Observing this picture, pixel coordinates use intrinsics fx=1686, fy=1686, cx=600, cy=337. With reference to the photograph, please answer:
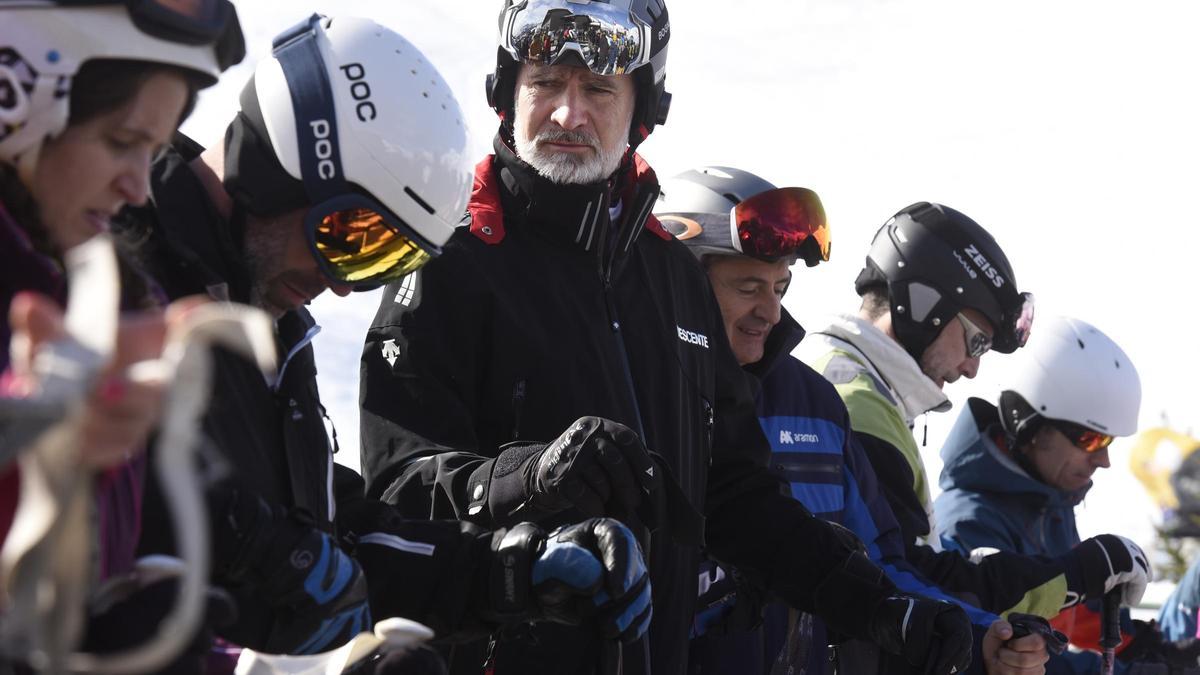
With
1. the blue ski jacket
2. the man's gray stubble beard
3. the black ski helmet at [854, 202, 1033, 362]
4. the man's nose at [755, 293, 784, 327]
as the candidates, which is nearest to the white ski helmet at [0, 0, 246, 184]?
the man's gray stubble beard

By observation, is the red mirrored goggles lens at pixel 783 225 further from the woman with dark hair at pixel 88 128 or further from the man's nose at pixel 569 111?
the woman with dark hair at pixel 88 128

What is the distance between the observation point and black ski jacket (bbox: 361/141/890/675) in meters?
4.06

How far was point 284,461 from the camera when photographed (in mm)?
3225

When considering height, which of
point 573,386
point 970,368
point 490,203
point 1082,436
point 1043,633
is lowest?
point 1082,436

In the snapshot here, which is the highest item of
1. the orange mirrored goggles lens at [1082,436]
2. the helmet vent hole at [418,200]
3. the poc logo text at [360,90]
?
the poc logo text at [360,90]

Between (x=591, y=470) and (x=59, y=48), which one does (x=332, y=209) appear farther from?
(x=59, y=48)

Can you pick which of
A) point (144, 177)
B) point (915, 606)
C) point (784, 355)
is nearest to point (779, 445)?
point (784, 355)

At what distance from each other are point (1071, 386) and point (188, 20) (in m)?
6.39

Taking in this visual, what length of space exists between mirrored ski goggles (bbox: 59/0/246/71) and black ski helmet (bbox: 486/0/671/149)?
206 centimetres

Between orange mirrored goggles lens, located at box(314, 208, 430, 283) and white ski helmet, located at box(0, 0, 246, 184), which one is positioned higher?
white ski helmet, located at box(0, 0, 246, 184)

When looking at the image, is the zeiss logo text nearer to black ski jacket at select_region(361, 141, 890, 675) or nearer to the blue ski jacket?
the blue ski jacket

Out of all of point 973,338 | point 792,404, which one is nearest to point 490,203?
point 792,404

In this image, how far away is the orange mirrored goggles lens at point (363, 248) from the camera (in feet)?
11.7

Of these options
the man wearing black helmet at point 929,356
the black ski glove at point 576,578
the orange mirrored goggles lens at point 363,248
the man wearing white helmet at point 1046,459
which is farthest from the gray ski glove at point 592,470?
the man wearing white helmet at point 1046,459
